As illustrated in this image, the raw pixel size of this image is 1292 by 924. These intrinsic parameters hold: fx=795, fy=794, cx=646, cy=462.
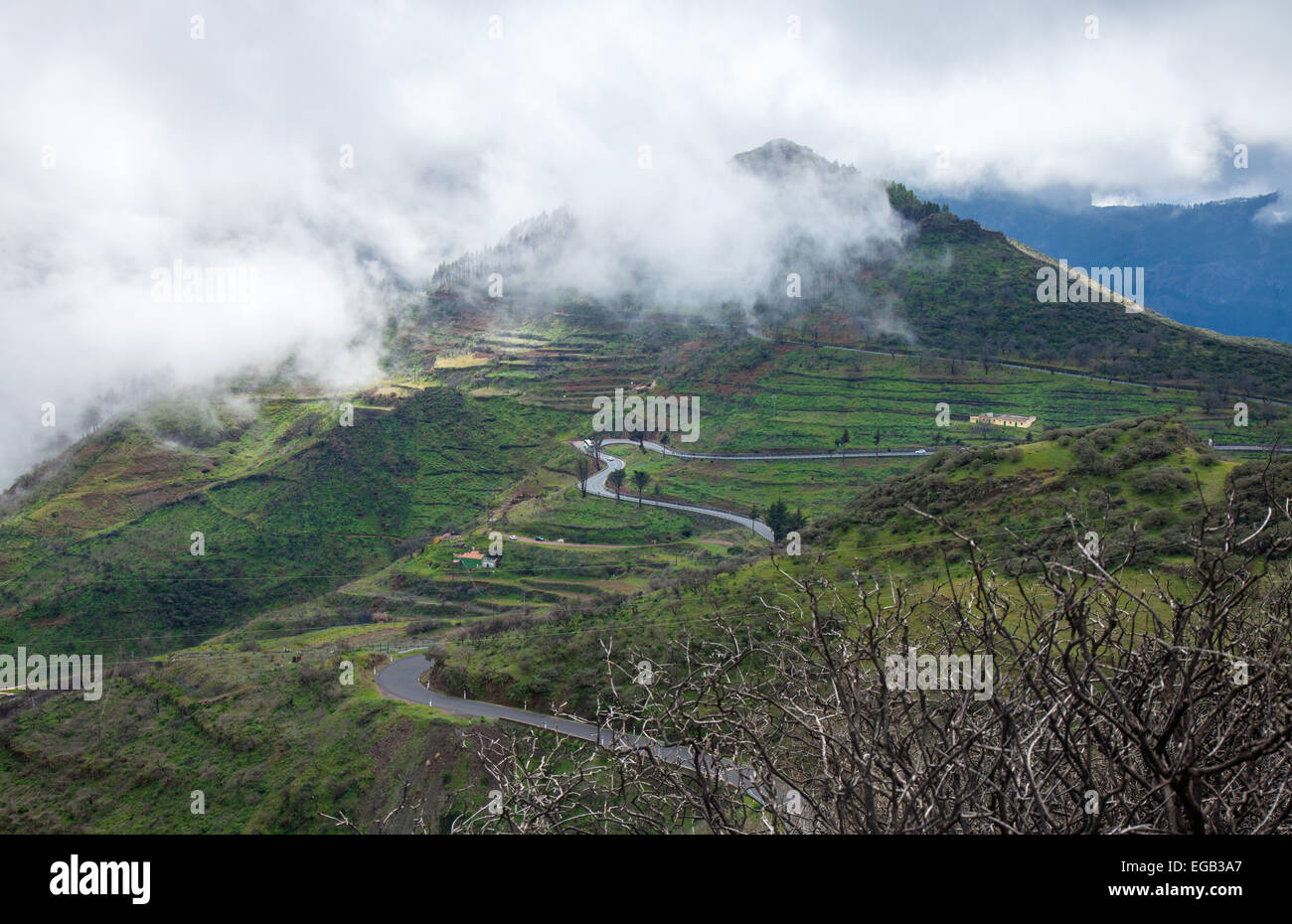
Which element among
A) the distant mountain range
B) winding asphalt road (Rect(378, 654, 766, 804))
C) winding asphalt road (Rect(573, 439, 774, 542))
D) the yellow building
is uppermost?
the distant mountain range

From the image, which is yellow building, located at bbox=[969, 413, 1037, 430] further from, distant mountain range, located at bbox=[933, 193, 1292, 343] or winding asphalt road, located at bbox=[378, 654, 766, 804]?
distant mountain range, located at bbox=[933, 193, 1292, 343]

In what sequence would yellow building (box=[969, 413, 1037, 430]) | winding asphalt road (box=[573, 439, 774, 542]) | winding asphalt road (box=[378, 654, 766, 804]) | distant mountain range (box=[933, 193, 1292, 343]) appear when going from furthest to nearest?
distant mountain range (box=[933, 193, 1292, 343]) < yellow building (box=[969, 413, 1037, 430]) < winding asphalt road (box=[573, 439, 774, 542]) < winding asphalt road (box=[378, 654, 766, 804])

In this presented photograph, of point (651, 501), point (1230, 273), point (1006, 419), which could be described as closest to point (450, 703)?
point (651, 501)

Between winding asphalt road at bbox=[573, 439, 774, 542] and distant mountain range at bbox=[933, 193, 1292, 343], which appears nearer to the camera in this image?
winding asphalt road at bbox=[573, 439, 774, 542]

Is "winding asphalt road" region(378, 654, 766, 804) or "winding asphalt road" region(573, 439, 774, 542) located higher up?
"winding asphalt road" region(573, 439, 774, 542)

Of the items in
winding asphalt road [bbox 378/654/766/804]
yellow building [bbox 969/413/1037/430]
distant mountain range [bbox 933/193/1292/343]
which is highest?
distant mountain range [bbox 933/193/1292/343]

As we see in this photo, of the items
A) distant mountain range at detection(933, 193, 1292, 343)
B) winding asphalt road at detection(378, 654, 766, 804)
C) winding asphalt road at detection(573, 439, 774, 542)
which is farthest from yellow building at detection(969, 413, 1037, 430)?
distant mountain range at detection(933, 193, 1292, 343)

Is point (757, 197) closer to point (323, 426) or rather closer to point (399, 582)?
point (323, 426)

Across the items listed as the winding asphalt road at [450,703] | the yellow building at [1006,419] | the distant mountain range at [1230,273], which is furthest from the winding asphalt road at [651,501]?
the distant mountain range at [1230,273]

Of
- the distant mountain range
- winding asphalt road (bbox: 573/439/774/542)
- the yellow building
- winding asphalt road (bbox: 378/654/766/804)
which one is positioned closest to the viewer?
winding asphalt road (bbox: 378/654/766/804)

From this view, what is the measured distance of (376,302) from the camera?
111312 mm

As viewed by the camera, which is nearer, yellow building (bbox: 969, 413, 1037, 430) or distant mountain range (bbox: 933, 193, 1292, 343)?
yellow building (bbox: 969, 413, 1037, 430)

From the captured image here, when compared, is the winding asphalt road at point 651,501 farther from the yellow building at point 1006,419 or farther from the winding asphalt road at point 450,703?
the winding asphalt road at point 450,703

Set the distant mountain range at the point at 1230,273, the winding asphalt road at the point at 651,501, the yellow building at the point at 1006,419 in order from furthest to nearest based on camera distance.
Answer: the distant mountain range at the point at 1230,273 < the yellow building at the point at 1006,419 < the winding asphalt road at the point at 651,501
